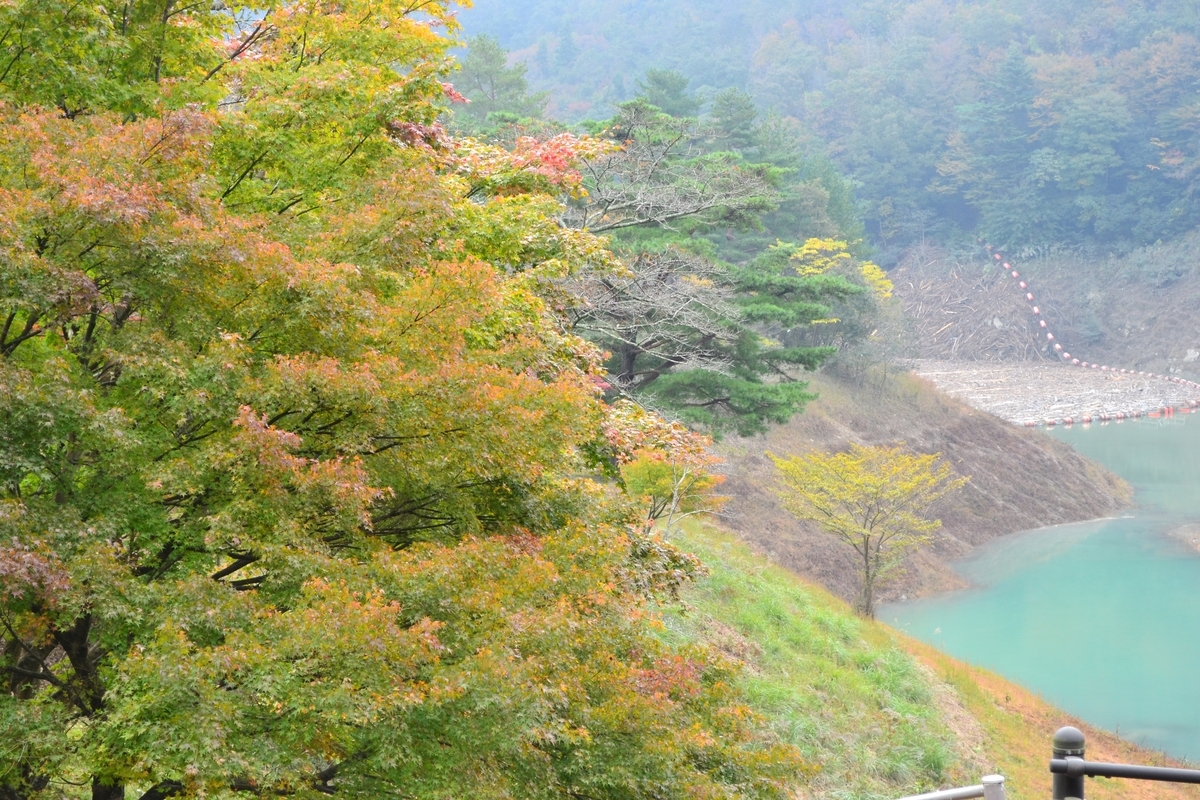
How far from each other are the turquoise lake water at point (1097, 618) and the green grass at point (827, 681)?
14.3 ft

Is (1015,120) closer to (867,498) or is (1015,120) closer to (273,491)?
(867,498)

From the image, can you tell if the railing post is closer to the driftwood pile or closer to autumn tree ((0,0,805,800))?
autumn tree ((0,0,805,800))

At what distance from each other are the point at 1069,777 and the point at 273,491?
3986 mm

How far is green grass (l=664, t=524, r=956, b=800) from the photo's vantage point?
42.3 ft

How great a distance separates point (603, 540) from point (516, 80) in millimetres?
39971

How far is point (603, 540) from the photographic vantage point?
6.88 metres

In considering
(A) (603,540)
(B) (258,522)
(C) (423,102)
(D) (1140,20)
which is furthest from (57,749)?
(D) (1140,20)

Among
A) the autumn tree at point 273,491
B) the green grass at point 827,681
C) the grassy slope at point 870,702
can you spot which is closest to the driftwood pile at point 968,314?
the grassy slope at point 870,702

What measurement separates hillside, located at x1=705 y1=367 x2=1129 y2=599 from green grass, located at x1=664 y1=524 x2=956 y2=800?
26.0ft

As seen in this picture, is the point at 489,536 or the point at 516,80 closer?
the point at 489,536

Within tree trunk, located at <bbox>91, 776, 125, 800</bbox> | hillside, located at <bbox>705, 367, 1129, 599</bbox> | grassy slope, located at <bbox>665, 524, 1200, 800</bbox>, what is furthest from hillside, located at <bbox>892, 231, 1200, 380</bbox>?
tree trunk, located at <bbox>91, 776, 125, 800</bbox>

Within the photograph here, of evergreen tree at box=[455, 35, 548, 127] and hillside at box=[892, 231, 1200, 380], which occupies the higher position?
evergreen tree at box=[455, 35, 548, 127]

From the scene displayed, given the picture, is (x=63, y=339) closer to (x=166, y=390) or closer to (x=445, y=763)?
(x=166, y=390)

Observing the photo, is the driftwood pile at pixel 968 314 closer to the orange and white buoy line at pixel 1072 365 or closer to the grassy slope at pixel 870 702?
the orange and white buoy line at pixel 1072 365
